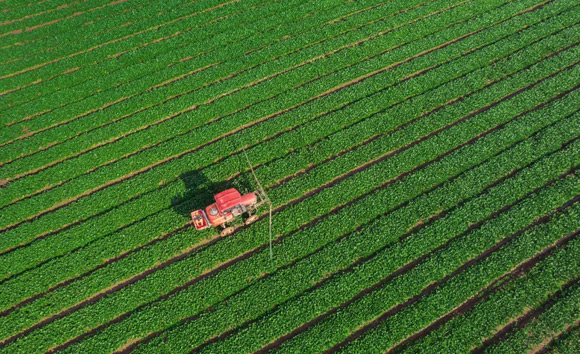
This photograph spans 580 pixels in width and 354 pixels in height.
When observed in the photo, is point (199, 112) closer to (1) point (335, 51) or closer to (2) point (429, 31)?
(1) point (335, 51)

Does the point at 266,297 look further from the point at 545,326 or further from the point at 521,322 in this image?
the point at 545,326

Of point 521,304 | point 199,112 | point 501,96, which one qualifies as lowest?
point 521,304

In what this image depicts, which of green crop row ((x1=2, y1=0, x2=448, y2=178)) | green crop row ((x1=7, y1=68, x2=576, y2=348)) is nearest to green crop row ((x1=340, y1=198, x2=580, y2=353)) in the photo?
green crop row ((x1=7, y1=68, x2=576, y2=348))

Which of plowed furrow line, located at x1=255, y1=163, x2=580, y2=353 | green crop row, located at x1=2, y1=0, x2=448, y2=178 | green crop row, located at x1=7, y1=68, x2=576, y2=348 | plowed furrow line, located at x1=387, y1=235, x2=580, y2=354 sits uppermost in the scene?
green crop row, located at x1=2, y1=0, x2=448, y2=178

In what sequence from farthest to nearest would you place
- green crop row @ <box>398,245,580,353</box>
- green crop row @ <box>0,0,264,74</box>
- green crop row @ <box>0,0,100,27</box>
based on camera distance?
1. green crop row @ <box>0,0,100,27</box>
2. green crop row @ <box>0,0,264,74</box>
3. green crop row @ <box>398,245,580,353</box>

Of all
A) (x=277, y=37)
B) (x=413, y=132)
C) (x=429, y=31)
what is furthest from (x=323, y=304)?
(x=429, y=31)

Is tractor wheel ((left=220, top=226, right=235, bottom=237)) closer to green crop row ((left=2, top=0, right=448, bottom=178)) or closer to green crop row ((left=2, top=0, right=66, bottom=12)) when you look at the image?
green crop row ((left=2, top=0, right=448, bottom=178))

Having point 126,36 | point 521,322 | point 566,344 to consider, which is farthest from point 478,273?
point 126,36
